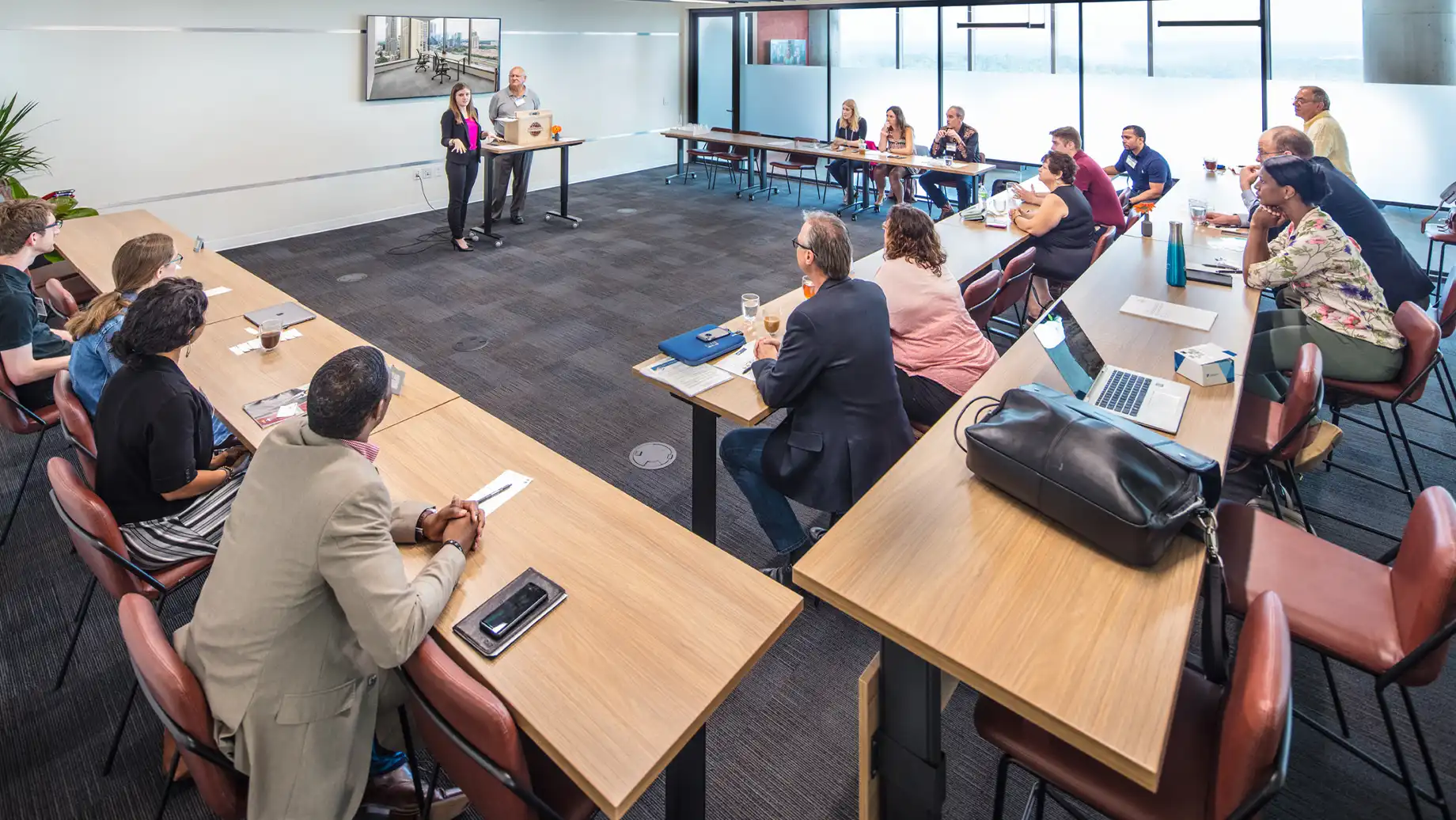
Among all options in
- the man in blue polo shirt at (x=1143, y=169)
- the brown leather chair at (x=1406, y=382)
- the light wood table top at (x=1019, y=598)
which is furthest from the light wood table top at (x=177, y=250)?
the man in blue polo shirt at (x=1143, y=169)

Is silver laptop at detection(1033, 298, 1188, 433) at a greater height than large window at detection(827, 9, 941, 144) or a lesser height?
lesser

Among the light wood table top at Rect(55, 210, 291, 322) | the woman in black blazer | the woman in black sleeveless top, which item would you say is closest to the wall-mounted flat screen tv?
the woman in black blazer

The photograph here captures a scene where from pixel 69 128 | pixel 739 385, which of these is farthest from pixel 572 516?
pixel 69 128

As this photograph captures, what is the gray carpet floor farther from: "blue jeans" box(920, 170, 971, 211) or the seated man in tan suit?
"blue jeans" box(920, 170, 971, 211)

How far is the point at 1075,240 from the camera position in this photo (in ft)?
15.6

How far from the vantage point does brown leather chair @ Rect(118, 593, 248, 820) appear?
1.44m

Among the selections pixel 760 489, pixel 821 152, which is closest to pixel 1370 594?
pixel 760 489

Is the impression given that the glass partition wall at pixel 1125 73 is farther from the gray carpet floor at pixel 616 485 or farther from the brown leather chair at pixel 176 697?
the brown leather chair at pixel 176 697

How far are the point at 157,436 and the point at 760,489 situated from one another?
1.85 metres

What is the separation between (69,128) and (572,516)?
6.92 metres

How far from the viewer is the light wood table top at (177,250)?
11.6ft

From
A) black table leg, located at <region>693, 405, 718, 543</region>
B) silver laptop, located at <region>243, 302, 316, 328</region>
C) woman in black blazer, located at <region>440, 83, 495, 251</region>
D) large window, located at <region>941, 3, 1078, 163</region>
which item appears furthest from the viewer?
large window, located at <region>941, 3, 1078, 163</region>

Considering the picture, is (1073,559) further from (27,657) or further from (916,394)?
(27,657)

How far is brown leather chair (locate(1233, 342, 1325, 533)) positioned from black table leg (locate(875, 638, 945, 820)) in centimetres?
144
